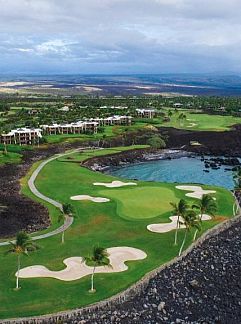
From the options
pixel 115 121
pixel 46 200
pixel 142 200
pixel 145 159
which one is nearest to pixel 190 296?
pixel 142 200

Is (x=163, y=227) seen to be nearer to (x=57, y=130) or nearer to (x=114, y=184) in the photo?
(x=114, y=184)

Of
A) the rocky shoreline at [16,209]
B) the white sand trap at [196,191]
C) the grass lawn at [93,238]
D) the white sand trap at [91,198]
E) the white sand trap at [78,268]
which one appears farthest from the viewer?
the white sand trap at [196,191]

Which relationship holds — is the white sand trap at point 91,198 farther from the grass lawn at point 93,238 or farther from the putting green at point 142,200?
the putting green at point 142,200

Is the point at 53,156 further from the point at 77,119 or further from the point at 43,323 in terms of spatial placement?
the point at 43,323

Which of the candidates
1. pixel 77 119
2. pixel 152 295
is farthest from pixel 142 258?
pixel 77 119

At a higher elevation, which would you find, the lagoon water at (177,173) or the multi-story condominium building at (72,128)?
the multi-story condominium building at (72,128)

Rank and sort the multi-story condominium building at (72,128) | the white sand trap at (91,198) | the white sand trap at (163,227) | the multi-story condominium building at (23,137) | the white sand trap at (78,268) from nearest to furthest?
the white sand trap at (78,268)
the white sand trap at (163,227)
the white sand trap at (91,198)
the multi-story condominium building at (23,137)
the multi-story condominium building at (72,128)

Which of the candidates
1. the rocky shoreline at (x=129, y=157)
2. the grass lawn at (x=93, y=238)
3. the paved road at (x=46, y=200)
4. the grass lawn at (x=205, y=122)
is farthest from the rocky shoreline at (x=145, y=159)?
the grass lawn at (x=205, y=122)

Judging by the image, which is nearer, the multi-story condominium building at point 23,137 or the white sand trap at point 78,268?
the white sand trap at point 78,268
